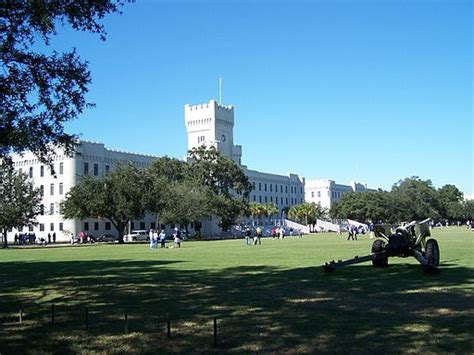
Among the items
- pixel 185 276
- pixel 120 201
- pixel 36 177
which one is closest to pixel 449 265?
pixel 185 276

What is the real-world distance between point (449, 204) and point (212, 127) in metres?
75.8

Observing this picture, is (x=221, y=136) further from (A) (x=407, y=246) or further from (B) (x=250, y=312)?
(B) (x=250, y=312)

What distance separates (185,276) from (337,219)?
421 feet

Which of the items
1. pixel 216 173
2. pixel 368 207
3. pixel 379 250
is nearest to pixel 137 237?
pixel 216 173

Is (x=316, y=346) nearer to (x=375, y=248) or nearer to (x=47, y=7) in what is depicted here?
(x=47, y=7)

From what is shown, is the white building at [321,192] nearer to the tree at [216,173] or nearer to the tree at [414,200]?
the tree at [414,200]

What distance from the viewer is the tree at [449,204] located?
16588cm

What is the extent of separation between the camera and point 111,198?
70125 millimetres

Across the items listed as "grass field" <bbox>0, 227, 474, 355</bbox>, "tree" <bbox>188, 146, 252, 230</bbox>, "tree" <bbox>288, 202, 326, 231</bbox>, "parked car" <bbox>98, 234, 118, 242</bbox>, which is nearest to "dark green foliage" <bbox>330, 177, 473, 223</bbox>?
"tree" <bbox>288, 202, 326, 231</bbox>

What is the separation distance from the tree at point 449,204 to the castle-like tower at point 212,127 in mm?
60522

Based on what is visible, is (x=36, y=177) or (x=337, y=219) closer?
(x=36, y=177)

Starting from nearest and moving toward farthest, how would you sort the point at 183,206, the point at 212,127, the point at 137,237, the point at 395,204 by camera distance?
the point at 183,206 → the point at 137,237 → the point at 395,204 → the point at 212,127

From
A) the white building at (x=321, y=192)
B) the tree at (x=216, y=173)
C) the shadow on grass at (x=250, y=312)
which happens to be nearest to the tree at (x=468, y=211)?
the white building at (x=321, y=192)

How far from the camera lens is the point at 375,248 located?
889 inches
